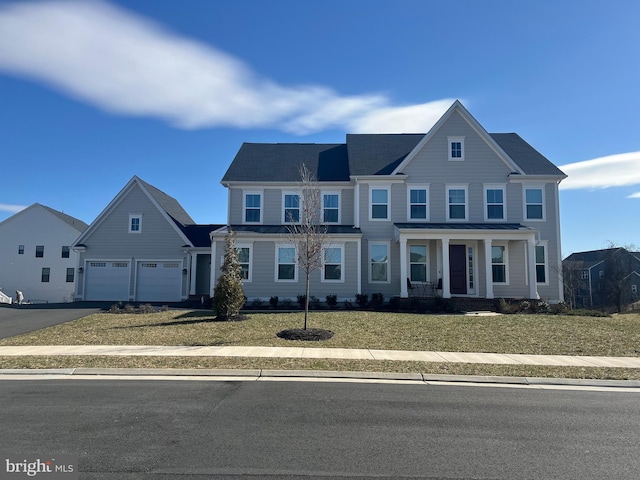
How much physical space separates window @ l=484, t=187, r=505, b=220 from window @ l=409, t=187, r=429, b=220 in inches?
129

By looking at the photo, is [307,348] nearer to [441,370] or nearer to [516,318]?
[441,370]

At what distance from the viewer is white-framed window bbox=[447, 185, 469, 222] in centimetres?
2172

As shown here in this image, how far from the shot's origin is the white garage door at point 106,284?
24375 millimetres

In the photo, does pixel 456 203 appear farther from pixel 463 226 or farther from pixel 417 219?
pixel 417 219

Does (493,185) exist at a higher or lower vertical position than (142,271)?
higher

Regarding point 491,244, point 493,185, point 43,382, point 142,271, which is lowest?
point 43,382

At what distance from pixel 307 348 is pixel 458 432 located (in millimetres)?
5770

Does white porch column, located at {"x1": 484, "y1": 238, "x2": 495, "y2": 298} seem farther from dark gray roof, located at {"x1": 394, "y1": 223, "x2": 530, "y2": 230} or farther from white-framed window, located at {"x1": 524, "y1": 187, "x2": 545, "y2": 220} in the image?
white-framed window, located at {"x1": 524, "y1": 187, "x2": 545, "y2": 220}

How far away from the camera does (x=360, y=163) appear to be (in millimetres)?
22484

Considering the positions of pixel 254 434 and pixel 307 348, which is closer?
pixel 254 434

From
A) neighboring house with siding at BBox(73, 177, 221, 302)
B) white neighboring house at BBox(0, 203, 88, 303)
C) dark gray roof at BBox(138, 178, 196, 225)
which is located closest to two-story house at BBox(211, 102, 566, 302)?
neighboring house with siding at BBox(73, 177, 221, 302)

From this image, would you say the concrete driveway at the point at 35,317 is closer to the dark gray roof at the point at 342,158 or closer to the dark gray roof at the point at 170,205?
the dark gray roof at the point at 170,205

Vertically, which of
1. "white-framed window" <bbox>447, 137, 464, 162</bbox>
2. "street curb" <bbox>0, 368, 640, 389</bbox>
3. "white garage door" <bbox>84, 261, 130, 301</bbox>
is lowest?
"street curb" <bbox>0, 368, 640, 389</bbox>

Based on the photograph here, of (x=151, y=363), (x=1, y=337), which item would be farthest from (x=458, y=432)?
(x=1, y=337)
